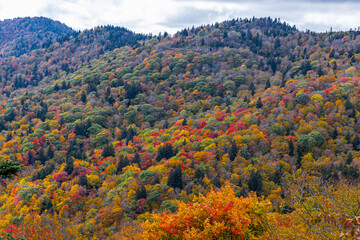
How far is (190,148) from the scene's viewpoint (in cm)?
8306

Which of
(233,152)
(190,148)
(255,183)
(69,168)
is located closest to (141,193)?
(190,148)

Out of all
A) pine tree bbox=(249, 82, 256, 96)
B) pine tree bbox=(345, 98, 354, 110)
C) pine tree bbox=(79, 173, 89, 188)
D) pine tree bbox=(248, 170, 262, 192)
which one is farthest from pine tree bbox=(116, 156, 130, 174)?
pine tree bbox=(345, 98, 354, 110)

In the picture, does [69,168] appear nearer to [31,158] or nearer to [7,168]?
[31,158]

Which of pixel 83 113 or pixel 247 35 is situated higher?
pixel 247 35

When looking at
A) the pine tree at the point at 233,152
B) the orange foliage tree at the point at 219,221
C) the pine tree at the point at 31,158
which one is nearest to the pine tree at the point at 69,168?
the pine tree at the point at 31,158

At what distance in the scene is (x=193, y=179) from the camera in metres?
68.2

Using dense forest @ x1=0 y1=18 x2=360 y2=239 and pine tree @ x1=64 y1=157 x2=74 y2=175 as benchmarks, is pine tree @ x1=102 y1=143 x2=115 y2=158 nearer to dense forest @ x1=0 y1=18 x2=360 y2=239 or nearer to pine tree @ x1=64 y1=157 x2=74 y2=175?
dense forest @ x1=0 y1=18 x2=360 y2=239

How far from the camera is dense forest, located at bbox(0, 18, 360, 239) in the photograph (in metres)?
22.4

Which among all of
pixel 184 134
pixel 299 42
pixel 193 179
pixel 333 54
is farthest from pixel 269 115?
pixel 299 42

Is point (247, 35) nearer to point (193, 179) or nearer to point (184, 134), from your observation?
point (184, 134)

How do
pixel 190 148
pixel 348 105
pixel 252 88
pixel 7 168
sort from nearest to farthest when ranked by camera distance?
pixel 7 168 < pixel 348 105 < pixel 190 148 < pixel 252 88

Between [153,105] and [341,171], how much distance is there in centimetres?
8775

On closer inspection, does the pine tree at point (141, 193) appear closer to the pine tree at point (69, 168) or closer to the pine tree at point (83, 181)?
the pine tree at point (83, 181)

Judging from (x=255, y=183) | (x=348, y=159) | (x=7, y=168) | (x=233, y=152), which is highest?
(x=7, y=168)
